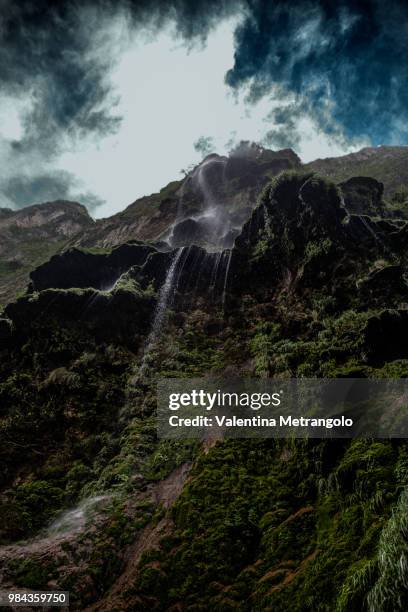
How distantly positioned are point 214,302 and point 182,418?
1265 centimetres

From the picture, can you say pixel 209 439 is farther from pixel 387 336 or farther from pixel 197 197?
pixel 197 197

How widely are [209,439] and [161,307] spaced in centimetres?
1494

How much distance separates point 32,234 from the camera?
107375 mm

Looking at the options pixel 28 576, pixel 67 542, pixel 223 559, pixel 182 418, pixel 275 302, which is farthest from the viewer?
pixel 275 302

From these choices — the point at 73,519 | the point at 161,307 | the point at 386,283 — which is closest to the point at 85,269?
the point at 161,307

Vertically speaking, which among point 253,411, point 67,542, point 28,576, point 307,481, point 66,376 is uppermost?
point 66,376

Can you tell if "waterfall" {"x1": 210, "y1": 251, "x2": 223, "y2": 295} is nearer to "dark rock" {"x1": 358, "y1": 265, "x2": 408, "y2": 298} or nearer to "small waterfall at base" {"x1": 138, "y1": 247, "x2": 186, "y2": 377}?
"small waterfall at base" {"x1": 138, "y1": 247, "x2": 186, "y2": 377}

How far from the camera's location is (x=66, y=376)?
82.1 feet

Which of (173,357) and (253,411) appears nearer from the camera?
(253,411)

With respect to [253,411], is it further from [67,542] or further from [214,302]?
[214,302]

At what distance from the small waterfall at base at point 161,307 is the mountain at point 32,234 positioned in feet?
127

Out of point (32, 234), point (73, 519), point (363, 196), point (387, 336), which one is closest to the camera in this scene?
point (73, 519)

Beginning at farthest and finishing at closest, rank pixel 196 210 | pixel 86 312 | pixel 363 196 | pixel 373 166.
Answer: pixel 373 166 → pixel 196 210 → pixel 363 196 → pixel 86 312

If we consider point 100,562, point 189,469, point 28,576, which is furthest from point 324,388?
point 28,576
